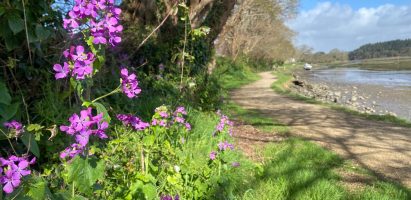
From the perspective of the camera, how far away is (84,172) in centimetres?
165

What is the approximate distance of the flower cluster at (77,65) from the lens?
1.58m

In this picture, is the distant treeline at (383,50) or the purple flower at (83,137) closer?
the purple flower at (83,137)

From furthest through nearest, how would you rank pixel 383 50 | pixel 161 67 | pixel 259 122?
pixel 383 50
pixel 259 122
pixel 161 67

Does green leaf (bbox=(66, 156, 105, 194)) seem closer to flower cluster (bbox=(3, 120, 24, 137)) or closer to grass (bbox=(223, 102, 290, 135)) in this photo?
flower cluster (bbox=(3, 120, 24, 137))

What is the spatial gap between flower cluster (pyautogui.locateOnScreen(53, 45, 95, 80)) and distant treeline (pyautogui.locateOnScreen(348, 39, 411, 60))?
5771 inches

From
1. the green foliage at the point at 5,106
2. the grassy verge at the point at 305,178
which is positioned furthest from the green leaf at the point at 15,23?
the grassy verge at the point at 305,178

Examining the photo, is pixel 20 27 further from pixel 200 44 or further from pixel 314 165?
pixel 200 44

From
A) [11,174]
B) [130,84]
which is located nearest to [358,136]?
[130,84]

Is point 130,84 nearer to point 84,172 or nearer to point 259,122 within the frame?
point 84,172

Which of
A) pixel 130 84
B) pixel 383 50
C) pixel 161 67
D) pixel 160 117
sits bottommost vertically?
pixel 383 50

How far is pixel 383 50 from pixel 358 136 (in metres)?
164

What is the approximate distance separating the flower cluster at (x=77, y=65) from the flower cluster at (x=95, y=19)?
70 mm

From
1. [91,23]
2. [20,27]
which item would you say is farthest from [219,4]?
[91,23]

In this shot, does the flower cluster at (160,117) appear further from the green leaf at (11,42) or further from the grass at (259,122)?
the grass at (259,122)
